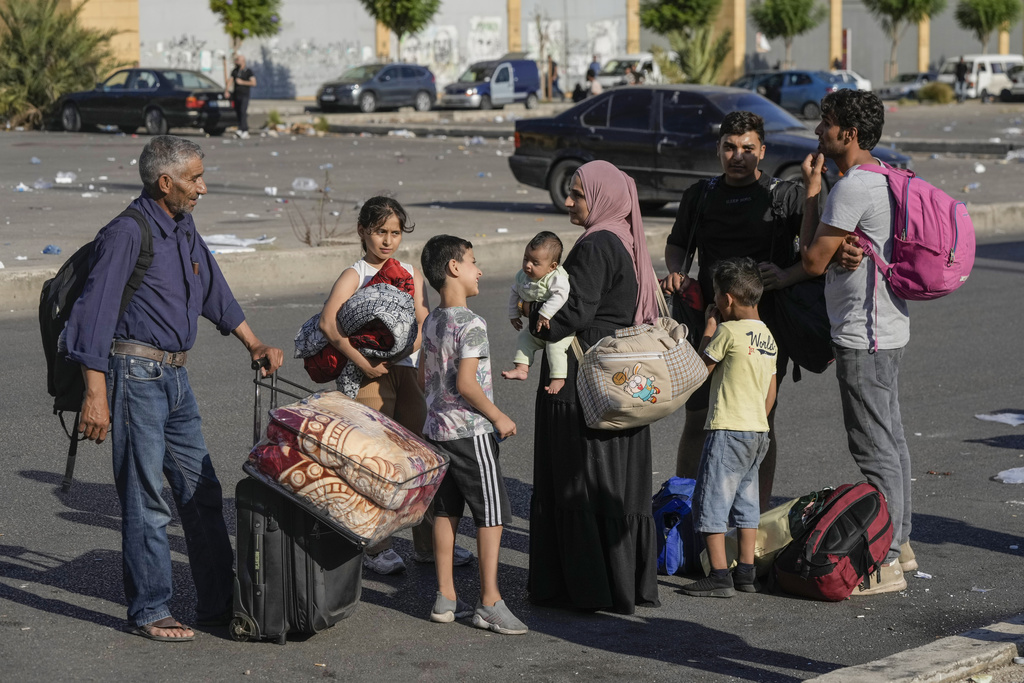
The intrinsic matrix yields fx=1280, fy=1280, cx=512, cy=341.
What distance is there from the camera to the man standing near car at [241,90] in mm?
28453

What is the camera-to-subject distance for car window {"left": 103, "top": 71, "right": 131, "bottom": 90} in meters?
30.3

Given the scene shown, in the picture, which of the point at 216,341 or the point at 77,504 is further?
the point at 216,341

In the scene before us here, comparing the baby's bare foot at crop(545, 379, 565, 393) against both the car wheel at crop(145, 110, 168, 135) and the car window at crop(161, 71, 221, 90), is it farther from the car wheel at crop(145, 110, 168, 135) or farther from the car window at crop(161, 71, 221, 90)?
the car window at crop(161, 71, 221, 90)

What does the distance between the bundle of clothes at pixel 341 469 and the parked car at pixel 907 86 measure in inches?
2153

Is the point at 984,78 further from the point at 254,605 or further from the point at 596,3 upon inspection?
the point at 254,605

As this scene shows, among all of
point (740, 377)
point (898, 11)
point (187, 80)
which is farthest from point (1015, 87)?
point (740, 377)

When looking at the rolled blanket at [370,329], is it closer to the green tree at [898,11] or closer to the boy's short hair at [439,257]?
the boy's short hair at [439,257]

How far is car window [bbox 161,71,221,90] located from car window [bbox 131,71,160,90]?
0.27 m

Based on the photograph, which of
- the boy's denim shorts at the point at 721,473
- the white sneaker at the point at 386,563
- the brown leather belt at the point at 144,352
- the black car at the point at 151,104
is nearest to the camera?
the brown leather belt at the point at 144,352

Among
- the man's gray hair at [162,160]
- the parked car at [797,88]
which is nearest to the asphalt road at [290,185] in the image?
the man's gray hair at [162,160]

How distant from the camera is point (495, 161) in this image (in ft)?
82.3

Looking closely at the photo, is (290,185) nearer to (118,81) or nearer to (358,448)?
(118,81)

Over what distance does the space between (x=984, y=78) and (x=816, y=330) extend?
55.6 m

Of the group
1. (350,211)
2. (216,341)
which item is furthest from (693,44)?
(216,341)
